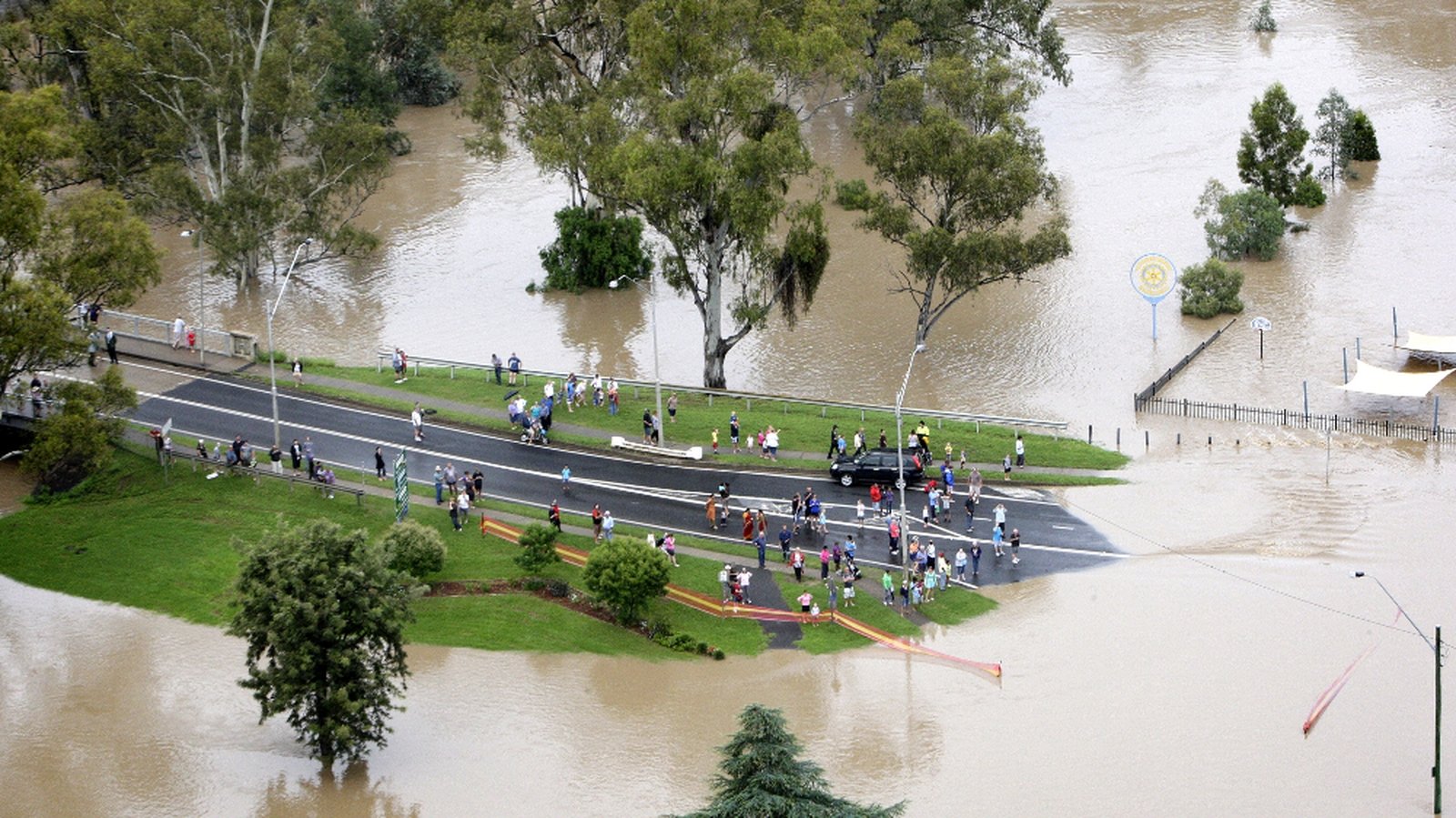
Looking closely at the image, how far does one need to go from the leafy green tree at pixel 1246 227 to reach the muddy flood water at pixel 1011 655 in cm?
127

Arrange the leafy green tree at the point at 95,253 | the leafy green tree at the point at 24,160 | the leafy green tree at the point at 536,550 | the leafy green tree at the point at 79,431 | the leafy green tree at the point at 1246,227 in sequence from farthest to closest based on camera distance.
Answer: the leafy green tree at the point at 1246,227
the leafy green tree at the point at 95,253
the leafy green tree at the point at 24,160
the leafy green tree at the point at 79,431
the leafy green tree at the point at 536,550

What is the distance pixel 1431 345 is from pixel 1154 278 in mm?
13119

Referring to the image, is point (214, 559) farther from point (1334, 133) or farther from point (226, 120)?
point (1334, 133)

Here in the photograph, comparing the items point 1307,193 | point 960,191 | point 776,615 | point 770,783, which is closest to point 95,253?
point 776,615

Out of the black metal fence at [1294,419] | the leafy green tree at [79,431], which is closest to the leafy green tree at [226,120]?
the leafy green tree at [79,431]

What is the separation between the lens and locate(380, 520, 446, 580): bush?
61.2m

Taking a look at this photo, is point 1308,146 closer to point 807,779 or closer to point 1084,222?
point 1084,222

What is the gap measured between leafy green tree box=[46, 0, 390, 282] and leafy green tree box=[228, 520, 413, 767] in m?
41.3

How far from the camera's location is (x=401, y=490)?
64.4 meters

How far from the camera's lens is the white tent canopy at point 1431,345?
258ft

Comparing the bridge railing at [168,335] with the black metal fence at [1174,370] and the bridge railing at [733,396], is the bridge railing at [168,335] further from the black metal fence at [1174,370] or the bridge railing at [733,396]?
the black metal fence at [1174,370]

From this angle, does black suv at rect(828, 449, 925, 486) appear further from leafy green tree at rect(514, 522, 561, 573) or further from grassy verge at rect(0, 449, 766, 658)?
leafy green tree at rect(514, 522, 561, 573)

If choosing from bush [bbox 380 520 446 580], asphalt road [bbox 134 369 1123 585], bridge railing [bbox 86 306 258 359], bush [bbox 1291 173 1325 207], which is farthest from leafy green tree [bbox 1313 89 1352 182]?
bush [bbox 380 520 446 580]

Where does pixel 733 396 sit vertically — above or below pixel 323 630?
above
